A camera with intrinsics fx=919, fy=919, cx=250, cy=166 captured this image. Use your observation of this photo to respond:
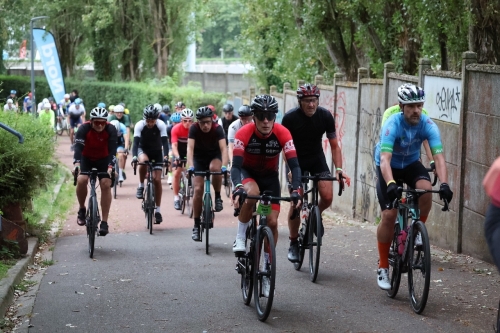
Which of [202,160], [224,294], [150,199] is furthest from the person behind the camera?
[150,199]

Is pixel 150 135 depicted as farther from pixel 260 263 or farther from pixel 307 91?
pixel 260 263

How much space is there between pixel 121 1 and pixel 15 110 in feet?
114

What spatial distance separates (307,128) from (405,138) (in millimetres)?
1982

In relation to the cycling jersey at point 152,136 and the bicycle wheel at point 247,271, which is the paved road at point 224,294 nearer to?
the bicycle wheel at point 247,271

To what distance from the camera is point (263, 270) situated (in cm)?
809

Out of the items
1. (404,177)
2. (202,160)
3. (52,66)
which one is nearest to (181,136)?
(202,160)

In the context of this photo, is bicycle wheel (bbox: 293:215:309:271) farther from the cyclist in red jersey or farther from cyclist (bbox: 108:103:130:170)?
cyclist (bbox: 108:103:130:170)

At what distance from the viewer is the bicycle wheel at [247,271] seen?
27.8 ft

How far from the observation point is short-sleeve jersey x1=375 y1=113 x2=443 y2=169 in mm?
8438

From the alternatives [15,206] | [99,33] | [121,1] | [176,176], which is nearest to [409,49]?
[176,176]

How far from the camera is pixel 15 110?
14352 mm

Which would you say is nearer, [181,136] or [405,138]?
[405,138]

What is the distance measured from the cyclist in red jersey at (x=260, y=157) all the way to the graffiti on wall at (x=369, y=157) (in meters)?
5.90

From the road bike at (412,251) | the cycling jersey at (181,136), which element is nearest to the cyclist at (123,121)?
the cycling jersey at (181,136)
